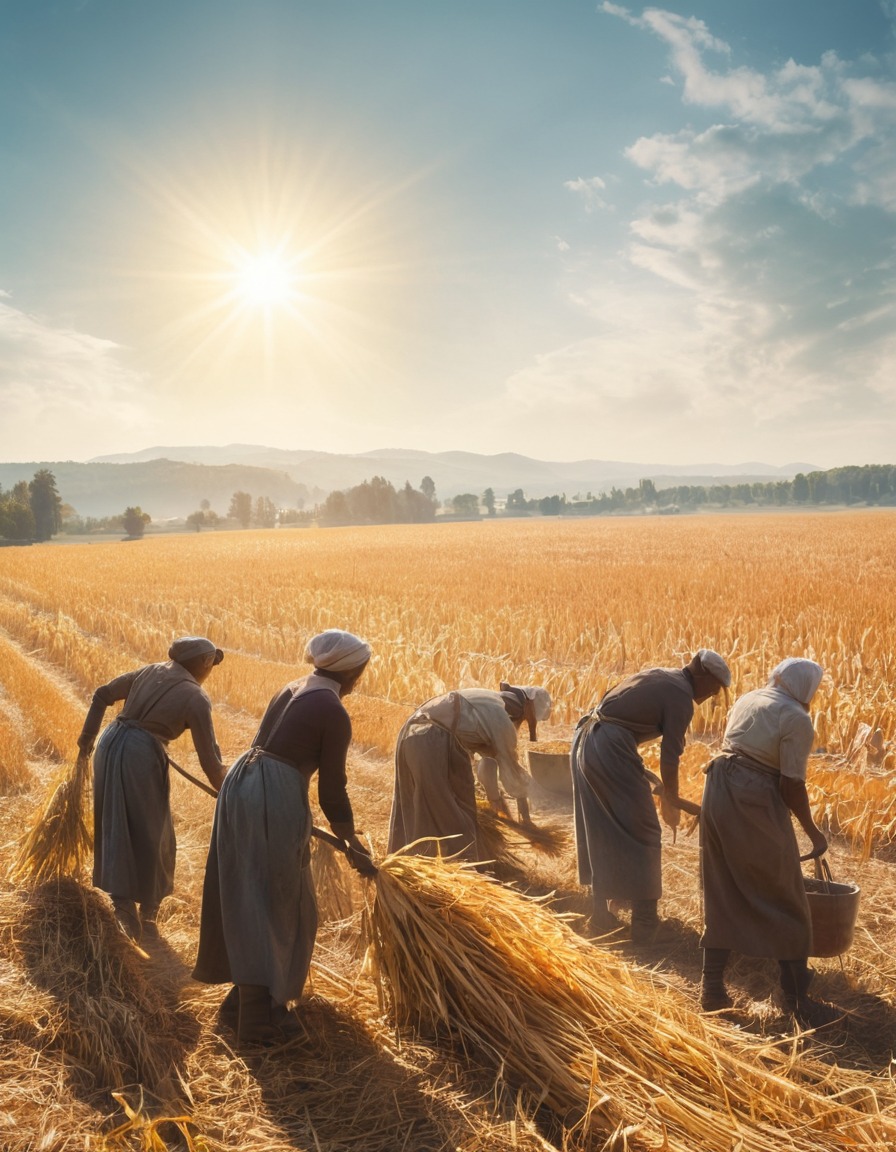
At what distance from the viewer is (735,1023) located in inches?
148

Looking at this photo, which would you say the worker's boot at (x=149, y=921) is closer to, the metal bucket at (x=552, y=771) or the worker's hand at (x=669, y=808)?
the worker's hand at (x=669, y=808)

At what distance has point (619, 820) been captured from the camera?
447 centimetres

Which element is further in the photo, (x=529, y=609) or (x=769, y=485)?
(x=769, y=485)

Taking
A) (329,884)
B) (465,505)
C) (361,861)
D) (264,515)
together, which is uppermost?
(465,505)

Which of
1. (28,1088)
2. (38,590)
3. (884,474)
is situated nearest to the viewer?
(28,1088)

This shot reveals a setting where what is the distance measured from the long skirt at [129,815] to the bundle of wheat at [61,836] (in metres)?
0.37

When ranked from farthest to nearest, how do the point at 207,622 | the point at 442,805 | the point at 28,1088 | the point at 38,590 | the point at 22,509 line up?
the point at 22,509, the point at 38,590, the point at 207,622, the point at 442,805, the point at 28,1088

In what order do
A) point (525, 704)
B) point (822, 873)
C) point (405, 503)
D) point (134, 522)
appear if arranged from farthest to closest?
point (405, 503) < point (134, 522) < point (525, 704) < point (822, 873)

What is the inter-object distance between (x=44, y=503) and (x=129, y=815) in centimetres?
8377

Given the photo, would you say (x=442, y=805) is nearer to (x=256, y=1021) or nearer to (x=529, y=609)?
(x=256, y=1021)

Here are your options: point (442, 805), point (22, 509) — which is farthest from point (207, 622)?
point (22, 509)

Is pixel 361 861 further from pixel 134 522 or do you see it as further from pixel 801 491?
pixel 801 491

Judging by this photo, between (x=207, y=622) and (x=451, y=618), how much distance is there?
5.04 metres

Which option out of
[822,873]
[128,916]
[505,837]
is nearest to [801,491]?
[505,837]
